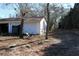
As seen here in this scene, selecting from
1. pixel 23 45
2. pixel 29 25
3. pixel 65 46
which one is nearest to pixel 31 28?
pixel 29 25

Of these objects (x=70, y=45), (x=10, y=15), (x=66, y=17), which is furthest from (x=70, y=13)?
(x=10, y=15)

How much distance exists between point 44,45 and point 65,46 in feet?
0.62

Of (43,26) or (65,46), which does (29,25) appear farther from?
(65,46)

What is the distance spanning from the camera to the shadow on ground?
376 centimetres

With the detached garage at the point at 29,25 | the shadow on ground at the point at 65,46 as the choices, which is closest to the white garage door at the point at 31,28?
the detached garage at the point at 29,25

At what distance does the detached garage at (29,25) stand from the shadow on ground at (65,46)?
132 mm

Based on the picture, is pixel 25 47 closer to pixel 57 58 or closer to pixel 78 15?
pixel 57 58

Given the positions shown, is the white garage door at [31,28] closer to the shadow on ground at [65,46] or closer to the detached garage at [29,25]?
the detached garage at [29,25]

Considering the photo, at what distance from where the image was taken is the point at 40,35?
378cm

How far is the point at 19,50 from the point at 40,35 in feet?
0.76

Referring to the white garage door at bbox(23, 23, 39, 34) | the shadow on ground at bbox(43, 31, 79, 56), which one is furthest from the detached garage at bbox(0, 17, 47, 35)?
the shadow on ground at bbox(43, 31, 79, 56)

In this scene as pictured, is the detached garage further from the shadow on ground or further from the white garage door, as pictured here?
the shadow on ground

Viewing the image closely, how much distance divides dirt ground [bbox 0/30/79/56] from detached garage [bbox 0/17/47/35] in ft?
0.19

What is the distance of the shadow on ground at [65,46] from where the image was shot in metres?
3.76
